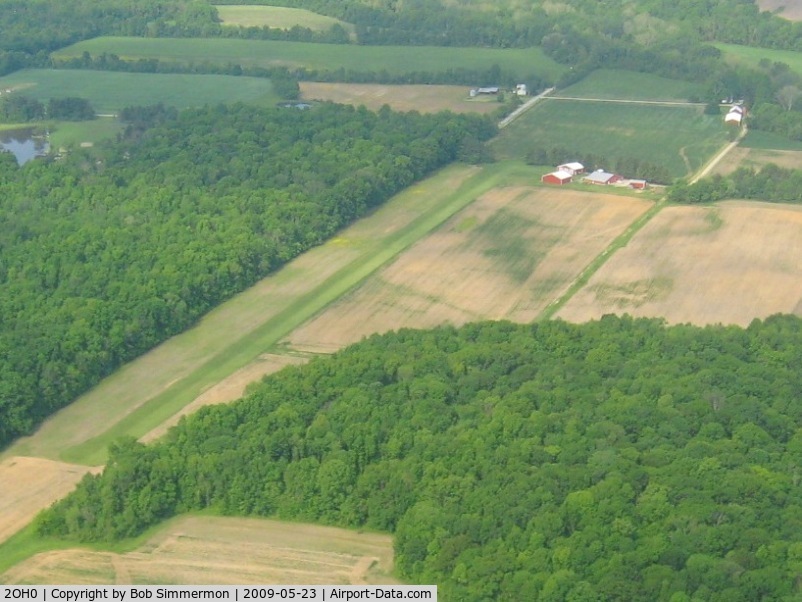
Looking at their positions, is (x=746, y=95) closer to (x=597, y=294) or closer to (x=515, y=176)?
(x=515, y=176)

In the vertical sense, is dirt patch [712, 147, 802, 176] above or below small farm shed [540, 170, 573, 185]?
above

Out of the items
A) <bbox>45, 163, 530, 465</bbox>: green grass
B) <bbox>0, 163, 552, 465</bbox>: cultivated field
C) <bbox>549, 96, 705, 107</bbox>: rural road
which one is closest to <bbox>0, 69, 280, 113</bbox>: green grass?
<bbox>549, 96, 705, 107</bbox>: rural road

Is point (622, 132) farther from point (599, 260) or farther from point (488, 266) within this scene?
point (488, 266)

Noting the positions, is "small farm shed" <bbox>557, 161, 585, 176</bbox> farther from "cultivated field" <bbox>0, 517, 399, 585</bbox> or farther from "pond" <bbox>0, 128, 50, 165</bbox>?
"cultivated field" <bbox>0, 517, 399, 585</bbox>

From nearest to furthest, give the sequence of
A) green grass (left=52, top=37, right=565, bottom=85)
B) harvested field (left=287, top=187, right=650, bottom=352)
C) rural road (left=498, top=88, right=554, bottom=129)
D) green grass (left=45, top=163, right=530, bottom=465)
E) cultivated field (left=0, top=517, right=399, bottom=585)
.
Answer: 1. cultivated field (left=0, top=517, right=399, bottom=585)
2. green grass (left=45, top=163, right=530, bottom=465)
3. harvested field (left=287, top=187, right=650, bottom=352)
4. rural road (left=498, top=88, right=554, bottom=129)
5. green grass (left=52, top=37, right=565, bottom=85)

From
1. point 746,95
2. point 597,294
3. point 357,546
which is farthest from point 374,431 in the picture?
point 746,95

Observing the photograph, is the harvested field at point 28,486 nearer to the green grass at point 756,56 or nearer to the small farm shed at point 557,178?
the small farm shed at point 557,178

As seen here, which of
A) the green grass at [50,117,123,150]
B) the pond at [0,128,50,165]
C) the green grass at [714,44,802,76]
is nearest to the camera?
the pond at [0,128,50,165]

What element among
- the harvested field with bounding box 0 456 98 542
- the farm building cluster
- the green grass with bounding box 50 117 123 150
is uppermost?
the green grass with bounding box 50 117 123 150
